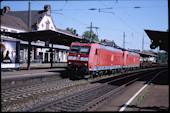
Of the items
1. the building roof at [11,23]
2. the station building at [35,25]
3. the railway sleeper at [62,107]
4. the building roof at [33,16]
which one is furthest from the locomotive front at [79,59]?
the building roof at [33,16]

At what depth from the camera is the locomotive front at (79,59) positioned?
17.8 m

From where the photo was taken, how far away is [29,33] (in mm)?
20234

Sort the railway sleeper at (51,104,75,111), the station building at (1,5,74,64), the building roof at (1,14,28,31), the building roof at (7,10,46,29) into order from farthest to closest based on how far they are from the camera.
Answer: the building roof at (7,10,46,29) < the building roof at (1,14,28,31) < the station building at (1,5,74,64) < the railway sleeper at (51,104,75,111)

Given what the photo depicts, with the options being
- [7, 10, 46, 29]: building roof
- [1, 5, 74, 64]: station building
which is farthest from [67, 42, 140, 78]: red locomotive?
[7, 10, 46, 29]: building roof

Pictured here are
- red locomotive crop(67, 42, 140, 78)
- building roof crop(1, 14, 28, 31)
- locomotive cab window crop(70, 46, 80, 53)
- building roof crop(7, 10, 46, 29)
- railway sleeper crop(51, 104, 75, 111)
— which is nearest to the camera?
railway sleeper crop(51, 104, 75, 111)

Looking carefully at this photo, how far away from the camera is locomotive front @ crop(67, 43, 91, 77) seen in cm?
1784

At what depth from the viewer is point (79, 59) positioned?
18.1 meters

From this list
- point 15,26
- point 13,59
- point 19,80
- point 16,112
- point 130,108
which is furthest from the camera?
point 15,26

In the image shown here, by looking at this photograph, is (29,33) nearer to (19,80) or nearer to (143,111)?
(19,80)

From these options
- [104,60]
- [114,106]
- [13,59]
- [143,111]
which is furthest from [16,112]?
[104,60]

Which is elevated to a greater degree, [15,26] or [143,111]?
[15,26]

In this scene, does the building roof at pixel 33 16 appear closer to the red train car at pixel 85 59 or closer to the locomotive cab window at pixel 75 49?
the locomotive cab window at pixel 75 49

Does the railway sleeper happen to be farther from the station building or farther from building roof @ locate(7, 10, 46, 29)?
building roof @ locate(7, 10, 46, 29)

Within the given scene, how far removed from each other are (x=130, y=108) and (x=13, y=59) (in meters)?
14.3
